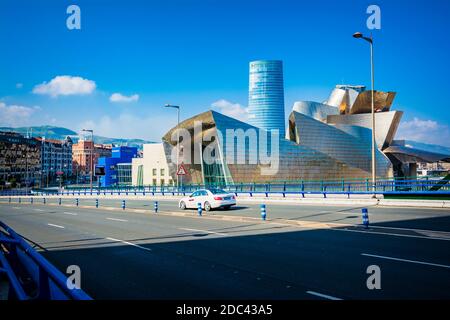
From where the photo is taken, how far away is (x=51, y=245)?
1276 cm

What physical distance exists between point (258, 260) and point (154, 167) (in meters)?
87.1

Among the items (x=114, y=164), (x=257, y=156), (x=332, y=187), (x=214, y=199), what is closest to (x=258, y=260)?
(x=214, y=199)

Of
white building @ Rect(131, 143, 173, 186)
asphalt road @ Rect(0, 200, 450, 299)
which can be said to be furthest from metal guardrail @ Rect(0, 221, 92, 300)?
white building @ Rect(131, 143, 173, 186)

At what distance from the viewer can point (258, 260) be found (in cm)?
946

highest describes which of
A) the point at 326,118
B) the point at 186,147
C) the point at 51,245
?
the point at 326,118

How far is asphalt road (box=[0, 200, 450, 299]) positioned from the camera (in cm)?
684

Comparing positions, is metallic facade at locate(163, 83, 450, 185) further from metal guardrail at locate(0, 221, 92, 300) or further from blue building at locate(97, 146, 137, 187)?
blue building at locate(97, 146, 137, 187)

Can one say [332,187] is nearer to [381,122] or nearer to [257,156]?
[257,156]

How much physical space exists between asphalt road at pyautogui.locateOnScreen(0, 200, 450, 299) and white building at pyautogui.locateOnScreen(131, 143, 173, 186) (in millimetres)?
76286

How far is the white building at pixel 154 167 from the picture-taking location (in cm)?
9238

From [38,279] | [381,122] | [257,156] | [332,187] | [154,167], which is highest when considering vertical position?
[381,122]

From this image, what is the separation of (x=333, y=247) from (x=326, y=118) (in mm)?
83001
